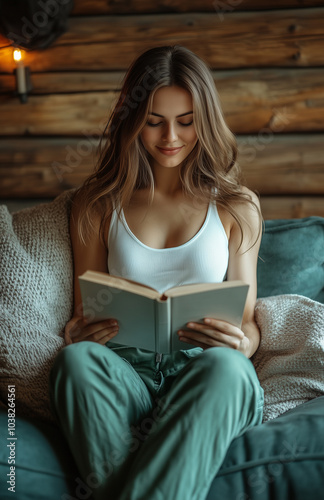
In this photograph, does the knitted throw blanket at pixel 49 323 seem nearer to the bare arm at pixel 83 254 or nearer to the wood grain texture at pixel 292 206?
the bare arm at pixel 83 254

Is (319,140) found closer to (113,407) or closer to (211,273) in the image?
(211,273)

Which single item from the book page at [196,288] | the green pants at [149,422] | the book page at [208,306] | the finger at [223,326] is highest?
the book page at [196,288]

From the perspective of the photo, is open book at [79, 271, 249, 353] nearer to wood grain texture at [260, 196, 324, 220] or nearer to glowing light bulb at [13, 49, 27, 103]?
wood grain texture at [260, 196, 324, 220]

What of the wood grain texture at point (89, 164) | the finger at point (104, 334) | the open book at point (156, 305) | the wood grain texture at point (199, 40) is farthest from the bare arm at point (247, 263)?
the wood grain texture at point (199, 40)

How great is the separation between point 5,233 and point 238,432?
84 centimetres

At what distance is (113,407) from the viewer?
1.19m

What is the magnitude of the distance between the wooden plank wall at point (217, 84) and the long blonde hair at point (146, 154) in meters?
0.45

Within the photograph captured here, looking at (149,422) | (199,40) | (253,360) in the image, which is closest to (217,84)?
(199,40)

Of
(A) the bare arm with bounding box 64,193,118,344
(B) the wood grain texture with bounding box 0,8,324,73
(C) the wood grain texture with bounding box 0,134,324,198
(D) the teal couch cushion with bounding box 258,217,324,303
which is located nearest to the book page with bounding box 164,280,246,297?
(A) the bare arm with bounding box 64,193,118,344

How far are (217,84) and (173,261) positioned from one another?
88cm

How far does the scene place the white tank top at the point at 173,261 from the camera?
4.84ft

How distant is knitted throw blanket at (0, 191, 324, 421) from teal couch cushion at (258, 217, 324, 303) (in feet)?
0.41

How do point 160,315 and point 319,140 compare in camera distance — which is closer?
point 160,315

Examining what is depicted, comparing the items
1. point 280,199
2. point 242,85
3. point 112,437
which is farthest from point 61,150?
point 112,437
